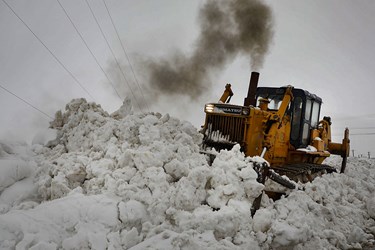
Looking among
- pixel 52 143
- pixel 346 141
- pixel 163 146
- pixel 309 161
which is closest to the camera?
pixel 163 146

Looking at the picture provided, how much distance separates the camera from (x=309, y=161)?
9.81m

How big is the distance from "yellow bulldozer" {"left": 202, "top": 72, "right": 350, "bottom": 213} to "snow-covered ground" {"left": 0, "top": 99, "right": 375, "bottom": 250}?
81 centimetres

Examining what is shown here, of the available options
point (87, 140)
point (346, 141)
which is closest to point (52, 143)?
point (87, 140)

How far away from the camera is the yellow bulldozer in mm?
7066

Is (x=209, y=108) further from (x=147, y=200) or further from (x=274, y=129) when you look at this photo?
(x=147, y=200)

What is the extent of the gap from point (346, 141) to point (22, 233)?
1086 cm

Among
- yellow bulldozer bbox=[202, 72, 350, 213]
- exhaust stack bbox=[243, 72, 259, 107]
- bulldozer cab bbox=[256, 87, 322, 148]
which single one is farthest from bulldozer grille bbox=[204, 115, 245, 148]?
bulldozer cab bbox=[256, 87, 322, 148]

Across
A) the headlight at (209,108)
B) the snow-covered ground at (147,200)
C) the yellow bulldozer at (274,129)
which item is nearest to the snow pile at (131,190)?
the snow-covered ground at (147,200)

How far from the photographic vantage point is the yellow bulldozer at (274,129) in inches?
278

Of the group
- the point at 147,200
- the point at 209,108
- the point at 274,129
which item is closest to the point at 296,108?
the point at 274,129

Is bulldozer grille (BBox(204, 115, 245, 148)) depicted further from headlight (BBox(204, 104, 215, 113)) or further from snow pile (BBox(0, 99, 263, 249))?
snow pile (BBox(0, 99, 263, 249))

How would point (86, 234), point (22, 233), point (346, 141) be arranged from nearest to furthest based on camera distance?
point (22, 233), point (86, 234), point (346, 141)

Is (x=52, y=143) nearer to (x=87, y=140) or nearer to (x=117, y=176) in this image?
(x=87, y=140)

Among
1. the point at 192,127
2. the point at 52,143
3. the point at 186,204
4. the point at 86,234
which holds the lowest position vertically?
the point at 86,234
